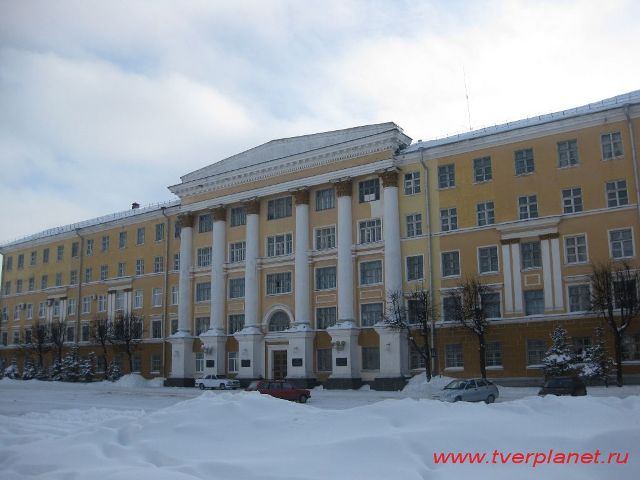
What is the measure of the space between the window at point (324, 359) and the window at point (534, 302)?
13696 millimetres

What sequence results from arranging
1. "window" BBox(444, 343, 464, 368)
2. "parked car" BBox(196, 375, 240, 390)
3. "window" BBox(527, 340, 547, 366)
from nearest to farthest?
"window" BBox(527, 340, 547, 366), "window" BBox(444, 343, 464, 368), "parked car" BBox(196, 375, 240, 390)

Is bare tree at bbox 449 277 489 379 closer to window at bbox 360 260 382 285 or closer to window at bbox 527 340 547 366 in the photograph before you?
window at bbox 527 340 547 366

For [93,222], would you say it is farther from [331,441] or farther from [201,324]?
[331,441]

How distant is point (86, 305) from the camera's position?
6444 centimetres

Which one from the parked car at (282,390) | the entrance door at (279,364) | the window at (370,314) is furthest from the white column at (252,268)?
the parked car at (282,390)

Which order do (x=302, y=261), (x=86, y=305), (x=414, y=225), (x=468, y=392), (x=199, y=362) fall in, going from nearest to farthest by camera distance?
(x=468, y=392) < (x=414, y=225) < (x=302, y=261) < (x=199, y=362) < (x=86, y=305)

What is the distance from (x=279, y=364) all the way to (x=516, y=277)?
59.6 feet

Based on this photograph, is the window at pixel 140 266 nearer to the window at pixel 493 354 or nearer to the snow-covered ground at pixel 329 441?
the window at pixel 493 354

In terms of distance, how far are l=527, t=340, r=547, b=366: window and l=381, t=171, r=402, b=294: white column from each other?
28.9 feet

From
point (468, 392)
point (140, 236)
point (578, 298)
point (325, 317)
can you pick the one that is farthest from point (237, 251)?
point (468, 392)

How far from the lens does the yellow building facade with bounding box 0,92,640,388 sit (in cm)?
3791

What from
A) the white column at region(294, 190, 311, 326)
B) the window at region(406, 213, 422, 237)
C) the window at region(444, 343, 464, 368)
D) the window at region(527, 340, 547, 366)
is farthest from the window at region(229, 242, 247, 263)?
the window at region(527, 340, 547, 366)

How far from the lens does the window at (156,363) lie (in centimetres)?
5591

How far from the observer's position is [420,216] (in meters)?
43.6
